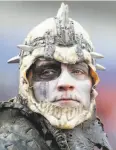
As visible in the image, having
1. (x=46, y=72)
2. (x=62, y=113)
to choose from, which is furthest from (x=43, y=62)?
(x=62, y=113)

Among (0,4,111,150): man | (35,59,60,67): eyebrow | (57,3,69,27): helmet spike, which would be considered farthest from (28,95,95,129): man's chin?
(57,3,69,27): helmet spike

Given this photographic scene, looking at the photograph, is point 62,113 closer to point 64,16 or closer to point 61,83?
point 61,83

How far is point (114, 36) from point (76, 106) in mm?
643

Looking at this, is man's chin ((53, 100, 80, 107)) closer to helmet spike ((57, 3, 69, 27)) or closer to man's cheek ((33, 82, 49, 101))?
man's cheek ((33, 82, 49, 101))

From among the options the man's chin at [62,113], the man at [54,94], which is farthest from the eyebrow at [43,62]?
the man's chin at [62,113]

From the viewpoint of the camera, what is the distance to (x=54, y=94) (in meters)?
1.48

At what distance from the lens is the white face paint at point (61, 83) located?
1.48m

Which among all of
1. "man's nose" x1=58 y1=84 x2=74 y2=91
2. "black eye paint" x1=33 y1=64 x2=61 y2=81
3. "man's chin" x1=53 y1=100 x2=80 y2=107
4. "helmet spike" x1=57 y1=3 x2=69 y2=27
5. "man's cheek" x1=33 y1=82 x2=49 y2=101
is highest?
"helmet spike" x1=57 y1=3 x2=69 y2=27

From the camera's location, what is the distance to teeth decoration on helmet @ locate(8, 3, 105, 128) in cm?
148

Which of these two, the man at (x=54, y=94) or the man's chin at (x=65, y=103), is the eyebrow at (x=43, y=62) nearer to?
the man at (x=54, y=94)

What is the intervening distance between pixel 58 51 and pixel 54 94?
0.11 metres

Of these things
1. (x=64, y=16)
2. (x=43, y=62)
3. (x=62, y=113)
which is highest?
(x=64, y=16)

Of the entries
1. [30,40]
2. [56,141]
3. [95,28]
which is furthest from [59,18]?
[95,28]

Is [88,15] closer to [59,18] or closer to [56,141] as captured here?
[59,18]
